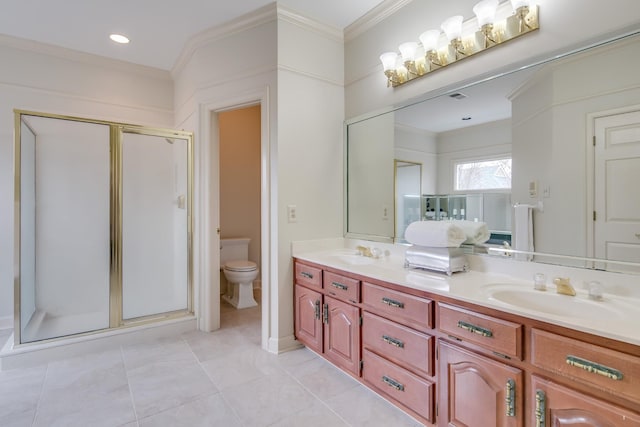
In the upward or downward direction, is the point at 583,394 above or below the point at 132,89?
below

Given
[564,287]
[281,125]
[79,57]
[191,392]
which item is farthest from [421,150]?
[79,57]

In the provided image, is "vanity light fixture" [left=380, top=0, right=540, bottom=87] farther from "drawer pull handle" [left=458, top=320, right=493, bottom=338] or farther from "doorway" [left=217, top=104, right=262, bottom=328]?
"doorway" [left=217, top=104, right=262, bottom=328]

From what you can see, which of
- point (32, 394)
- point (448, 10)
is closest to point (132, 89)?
point (32, 394)

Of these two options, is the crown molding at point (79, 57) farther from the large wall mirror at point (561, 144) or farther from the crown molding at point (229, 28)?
the large wall mirror at point (561, 144)

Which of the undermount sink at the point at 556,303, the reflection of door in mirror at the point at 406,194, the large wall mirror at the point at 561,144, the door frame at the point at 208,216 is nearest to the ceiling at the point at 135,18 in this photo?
the door frame at the point at 208,216

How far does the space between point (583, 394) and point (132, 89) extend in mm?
4450

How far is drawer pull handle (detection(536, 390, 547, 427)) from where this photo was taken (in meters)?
1.16

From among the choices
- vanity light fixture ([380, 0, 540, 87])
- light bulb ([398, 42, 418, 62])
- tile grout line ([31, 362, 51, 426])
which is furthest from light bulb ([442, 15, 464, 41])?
tile grout line ([31, 362, 51, 426])

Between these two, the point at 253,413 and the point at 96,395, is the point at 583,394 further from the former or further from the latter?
the point at 96,395

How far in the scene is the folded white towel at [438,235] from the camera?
1.81 m

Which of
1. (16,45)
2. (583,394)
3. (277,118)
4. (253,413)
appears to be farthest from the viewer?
(16,45)

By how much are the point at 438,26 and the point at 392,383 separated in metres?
2.24

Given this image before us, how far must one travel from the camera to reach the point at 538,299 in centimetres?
148

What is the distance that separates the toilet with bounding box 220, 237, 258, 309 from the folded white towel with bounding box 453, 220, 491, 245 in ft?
8.00
